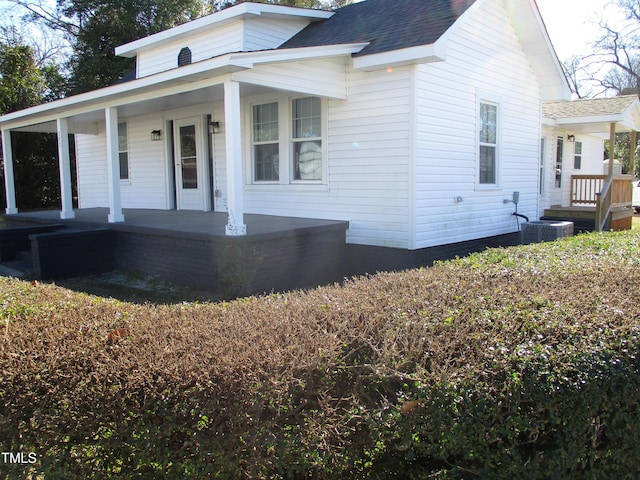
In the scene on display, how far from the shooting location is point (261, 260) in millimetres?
7426

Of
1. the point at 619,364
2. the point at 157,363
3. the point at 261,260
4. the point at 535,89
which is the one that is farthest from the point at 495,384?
the point at 535,89

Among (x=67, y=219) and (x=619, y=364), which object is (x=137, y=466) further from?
(x=67, y=219)

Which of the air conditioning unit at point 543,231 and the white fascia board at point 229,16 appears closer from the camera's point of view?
the white fascia board at point 229,16

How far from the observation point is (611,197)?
12711 mm

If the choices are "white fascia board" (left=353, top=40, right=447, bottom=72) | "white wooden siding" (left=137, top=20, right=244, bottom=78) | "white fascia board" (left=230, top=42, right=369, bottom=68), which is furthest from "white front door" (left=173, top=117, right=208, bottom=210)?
"white fascia board" (left=353, top=40, right=447, bottom=72)

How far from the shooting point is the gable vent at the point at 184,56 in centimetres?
1155

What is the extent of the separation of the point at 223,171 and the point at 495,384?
9.47 m

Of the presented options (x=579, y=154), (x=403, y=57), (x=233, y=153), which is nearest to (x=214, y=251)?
(x=233, y=153)

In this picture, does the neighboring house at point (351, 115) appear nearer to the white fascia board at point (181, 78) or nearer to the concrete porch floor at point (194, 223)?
the white fascia board at point (181, 78)

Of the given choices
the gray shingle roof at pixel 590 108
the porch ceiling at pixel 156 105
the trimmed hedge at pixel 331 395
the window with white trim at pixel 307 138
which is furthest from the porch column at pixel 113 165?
A: the gray shingle roof at pixel 590 108

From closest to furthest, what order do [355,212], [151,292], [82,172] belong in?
[151,292]
[355,212]
[82,172]

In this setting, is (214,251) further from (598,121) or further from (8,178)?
(598,121)

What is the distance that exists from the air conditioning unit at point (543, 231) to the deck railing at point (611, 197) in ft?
6.25

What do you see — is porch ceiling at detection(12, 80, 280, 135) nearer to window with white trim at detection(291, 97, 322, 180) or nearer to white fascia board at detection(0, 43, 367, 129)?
white fascia board at detection(0, 43, 367, 129)
